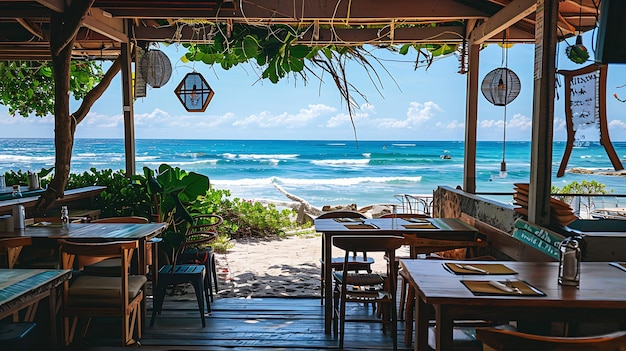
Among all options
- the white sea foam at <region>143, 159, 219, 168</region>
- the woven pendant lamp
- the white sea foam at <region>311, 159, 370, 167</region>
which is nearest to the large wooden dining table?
the woven pendant lamp

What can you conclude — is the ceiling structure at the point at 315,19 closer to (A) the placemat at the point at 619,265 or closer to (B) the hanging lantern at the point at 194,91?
(B) the hanging lantern at the point at 194,91

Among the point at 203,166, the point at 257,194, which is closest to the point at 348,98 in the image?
the point at 257,194

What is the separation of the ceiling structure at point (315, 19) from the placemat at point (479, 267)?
2152 millimetres

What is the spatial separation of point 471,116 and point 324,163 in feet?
74.4

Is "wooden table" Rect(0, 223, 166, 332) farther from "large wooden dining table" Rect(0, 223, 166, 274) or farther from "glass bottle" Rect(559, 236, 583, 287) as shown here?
"glass bottle" Rect(559, 236, 583, 287)

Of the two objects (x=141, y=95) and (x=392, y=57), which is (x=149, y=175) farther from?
(x=392, y=57)

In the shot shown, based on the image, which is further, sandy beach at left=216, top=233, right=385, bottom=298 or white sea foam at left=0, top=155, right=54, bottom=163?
white sea foam at left=0, top=155, right=54, bottom=163

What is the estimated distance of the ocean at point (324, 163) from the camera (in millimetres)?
23203

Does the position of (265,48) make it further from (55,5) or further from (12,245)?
(12,245)

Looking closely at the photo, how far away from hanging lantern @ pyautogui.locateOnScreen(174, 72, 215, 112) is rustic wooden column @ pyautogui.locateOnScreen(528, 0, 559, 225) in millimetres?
3350

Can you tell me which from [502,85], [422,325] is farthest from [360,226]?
[502,85]

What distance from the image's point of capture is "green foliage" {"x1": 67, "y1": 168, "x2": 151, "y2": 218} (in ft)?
16.3

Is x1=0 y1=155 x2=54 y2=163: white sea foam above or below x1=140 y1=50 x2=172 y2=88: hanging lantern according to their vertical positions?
below

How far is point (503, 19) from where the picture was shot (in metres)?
4.03
